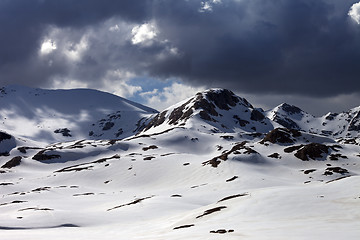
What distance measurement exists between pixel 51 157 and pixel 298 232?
122m

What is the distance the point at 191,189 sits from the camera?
64625 mm

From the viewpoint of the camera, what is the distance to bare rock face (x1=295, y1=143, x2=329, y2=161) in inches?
3346

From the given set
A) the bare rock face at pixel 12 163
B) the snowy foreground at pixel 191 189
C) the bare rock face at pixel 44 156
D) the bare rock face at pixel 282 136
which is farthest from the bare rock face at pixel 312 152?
the bare rock face at pixel 12 163

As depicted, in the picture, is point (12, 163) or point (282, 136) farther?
point (12, 163)

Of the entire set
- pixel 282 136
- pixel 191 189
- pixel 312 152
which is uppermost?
pixel 282 136

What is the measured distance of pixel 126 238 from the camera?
76.0ft

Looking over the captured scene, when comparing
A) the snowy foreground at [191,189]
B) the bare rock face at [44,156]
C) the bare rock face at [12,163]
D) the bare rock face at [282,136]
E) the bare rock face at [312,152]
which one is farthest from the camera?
the bare rock face at [44,156]

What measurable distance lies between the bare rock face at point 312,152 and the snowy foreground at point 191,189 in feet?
0.96

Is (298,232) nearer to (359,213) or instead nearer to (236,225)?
(236,225)

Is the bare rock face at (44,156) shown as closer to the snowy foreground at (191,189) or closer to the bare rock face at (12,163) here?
the snowy foreground at (191,189)

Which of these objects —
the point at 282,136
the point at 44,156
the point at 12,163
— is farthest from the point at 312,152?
the point at 12,163

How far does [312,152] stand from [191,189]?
39655 mm

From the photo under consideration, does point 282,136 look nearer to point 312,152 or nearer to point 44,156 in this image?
point 312,152

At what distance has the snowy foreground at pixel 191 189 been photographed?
23.4 m
